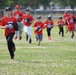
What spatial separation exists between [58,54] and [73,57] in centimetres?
125

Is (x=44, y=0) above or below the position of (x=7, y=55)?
below

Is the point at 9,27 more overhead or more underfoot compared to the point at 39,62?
more overhead

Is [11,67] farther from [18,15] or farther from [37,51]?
[18,15]

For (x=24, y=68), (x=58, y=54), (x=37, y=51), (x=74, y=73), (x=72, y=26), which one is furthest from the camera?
(x=72, y=26)

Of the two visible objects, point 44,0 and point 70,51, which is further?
point 44,0

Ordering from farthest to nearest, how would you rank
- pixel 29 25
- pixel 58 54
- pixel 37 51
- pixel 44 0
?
pixel 44 0
pixel 29 25
pixel 37 51
pixel 58 54

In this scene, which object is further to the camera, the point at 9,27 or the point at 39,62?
the point at 9,27

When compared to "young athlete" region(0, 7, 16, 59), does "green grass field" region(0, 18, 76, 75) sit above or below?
below

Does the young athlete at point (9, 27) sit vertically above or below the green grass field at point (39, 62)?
above

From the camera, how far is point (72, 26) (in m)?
31.4

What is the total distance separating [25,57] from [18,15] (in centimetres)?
968

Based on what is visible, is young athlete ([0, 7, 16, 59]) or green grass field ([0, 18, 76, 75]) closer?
green grass field ([0, 18, 76, 75])

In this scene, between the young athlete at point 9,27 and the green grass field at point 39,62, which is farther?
the young athlete at point 9,27

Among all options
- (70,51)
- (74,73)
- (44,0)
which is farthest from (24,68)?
(44,0)
